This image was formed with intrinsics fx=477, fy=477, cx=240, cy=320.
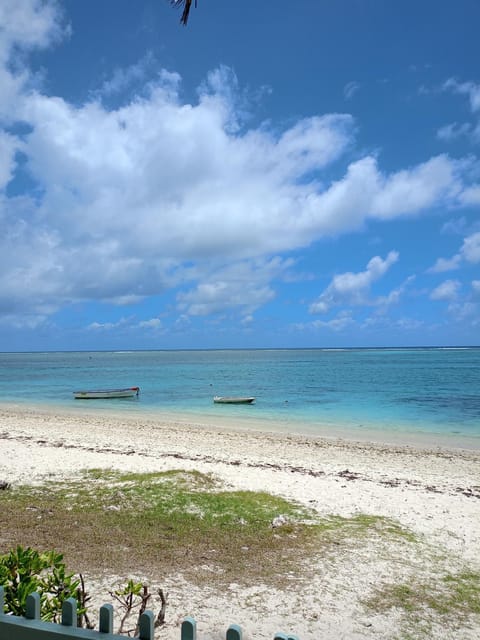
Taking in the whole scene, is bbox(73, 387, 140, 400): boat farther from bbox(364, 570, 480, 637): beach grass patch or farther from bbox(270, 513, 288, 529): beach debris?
bbox(364, 570, 480, 637): beach grass patch

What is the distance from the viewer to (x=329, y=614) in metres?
5.20

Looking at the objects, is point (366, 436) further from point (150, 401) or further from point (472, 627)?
point (150, 401)

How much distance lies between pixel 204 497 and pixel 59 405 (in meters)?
31.0

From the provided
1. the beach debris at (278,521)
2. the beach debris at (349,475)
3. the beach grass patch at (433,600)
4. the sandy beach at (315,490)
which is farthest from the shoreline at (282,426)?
the beach grass patch at (433,600)

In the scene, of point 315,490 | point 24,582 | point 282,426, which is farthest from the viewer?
point 282,426

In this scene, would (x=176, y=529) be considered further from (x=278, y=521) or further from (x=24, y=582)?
(x=24, y=582)

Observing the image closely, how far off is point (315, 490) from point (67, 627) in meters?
8.64

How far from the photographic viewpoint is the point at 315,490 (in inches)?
410

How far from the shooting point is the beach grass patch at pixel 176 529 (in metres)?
6.27

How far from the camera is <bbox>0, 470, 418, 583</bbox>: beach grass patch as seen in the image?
20.6 feet

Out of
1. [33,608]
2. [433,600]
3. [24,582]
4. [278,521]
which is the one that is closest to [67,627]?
[33,608]

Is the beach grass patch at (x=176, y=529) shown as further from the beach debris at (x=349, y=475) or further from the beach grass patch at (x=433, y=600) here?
the beach debris at (x=349, y=475)

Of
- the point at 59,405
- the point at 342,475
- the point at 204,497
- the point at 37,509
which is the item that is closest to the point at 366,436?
the point at 342,475

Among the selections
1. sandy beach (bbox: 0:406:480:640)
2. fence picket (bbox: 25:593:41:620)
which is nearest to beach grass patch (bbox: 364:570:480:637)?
sandy beach (bbox: 0:406:480:640)
